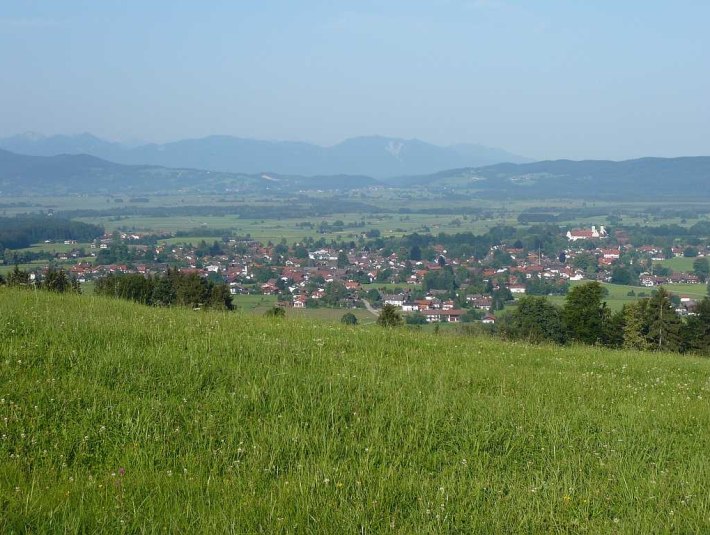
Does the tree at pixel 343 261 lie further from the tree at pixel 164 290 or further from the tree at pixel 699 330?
the tree at pixel 164 290

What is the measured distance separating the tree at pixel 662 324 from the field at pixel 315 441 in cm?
1465

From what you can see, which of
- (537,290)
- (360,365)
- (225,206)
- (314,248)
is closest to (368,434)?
(360,365)

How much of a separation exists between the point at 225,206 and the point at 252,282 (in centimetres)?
10163

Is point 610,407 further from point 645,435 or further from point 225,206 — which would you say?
point 225,206

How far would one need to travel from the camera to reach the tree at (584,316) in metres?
24.7

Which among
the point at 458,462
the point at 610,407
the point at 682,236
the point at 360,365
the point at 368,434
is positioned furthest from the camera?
the point at 682,236

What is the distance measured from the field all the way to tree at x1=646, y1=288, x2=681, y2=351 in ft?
48.1

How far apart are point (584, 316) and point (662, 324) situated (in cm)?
238

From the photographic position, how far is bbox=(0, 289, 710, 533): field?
524 cm

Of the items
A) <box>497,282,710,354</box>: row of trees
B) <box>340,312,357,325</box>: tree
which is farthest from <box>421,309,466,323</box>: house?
<box>340,312,357,325</box>: tree

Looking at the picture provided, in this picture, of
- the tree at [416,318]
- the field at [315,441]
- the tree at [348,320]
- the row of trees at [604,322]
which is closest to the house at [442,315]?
the tree at [416,318]

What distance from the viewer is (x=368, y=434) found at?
6824 millimetres

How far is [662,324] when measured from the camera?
24234 mm

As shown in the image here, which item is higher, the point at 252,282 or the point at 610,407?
the point at 610,407
